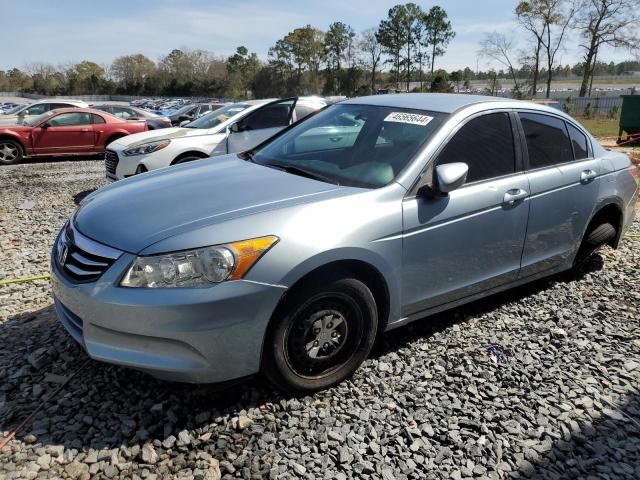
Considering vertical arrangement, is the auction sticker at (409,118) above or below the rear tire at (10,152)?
above

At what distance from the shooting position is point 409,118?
11.4 ft

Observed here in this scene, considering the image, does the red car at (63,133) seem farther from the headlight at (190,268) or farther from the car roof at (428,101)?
the headlight at (190,268)

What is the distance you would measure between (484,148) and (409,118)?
549 millimetres

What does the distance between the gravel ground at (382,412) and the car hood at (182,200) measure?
903 millimetres

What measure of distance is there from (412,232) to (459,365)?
36.6 inches

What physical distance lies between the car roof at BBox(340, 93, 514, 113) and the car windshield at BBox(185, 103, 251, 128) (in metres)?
5.02

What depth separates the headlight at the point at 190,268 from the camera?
7.84 feet

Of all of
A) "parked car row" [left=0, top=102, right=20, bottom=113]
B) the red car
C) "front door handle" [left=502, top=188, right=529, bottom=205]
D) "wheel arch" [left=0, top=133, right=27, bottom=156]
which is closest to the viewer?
"front door handle" [left=502, top=188, right=529, bottom=205]

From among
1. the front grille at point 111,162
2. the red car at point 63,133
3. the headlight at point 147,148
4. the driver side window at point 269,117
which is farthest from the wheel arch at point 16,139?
the driver side window at point 269,117

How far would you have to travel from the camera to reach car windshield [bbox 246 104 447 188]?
317 centimetres

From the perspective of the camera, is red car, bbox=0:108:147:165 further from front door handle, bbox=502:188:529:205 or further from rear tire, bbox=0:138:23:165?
front door handle, bbox=502:188:529:205

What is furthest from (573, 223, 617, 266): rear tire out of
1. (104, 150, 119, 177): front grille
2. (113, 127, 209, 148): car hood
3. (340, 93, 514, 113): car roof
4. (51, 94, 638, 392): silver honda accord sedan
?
(104, 150, 119, 177): front grille

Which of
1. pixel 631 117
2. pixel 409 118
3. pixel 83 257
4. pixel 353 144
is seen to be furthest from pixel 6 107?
pixel 409 118

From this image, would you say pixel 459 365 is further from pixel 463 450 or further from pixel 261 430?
pixel 261 430
